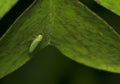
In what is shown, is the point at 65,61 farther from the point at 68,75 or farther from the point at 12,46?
the point at 12,46

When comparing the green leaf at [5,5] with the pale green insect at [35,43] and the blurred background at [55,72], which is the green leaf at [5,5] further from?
the blurred background at [55,72]

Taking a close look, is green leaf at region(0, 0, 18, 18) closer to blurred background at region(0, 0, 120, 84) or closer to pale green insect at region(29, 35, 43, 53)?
pale green insect at region(29, 35, 43, 53)

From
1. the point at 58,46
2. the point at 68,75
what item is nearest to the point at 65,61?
the point at 68,75

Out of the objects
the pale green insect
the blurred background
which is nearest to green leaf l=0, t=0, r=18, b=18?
the pale green insect

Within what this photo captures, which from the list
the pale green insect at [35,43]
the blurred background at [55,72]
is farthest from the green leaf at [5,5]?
the blurred background at [55,72]

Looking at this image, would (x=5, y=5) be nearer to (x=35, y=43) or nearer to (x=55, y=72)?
(x=35, y=43)

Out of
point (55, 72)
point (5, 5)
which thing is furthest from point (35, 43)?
point (55, 72)
